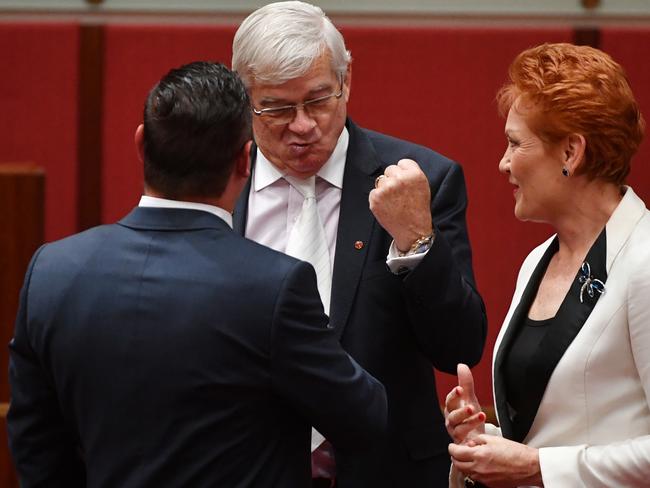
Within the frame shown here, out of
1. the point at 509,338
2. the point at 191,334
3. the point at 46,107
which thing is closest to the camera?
the point at 191,334

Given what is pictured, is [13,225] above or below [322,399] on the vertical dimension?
below

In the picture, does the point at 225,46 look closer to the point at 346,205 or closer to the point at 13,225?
the point at 13,225

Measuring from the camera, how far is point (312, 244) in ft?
6.64

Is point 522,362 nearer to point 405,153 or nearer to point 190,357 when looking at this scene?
point 405,153

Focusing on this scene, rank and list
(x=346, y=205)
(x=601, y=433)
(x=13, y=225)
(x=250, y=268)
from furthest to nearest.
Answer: (x=13, y=225) → (x=346, y=205) → (x=601, y=433) → (x=250, y=268)

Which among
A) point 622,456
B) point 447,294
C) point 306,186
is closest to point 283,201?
point 306,186

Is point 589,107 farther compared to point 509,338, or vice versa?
point 509,338

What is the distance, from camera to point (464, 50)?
313 cm

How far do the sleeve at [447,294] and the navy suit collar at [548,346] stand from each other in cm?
6

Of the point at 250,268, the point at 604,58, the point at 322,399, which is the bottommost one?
the point at 322,399

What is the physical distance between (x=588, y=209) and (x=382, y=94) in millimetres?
1387

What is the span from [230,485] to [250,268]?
0.29 m

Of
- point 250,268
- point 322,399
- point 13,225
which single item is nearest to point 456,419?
point 322,399

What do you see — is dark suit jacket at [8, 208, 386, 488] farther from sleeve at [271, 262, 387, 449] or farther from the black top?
the black top
